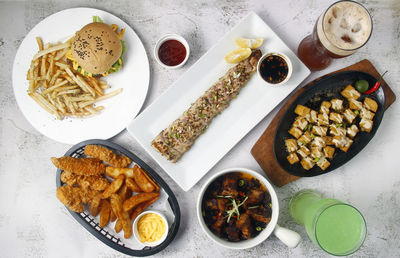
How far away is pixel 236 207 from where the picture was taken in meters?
2.12

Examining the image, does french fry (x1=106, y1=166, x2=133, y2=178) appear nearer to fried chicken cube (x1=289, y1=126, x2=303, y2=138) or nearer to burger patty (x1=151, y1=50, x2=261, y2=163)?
burger patty (x1=151, y1=50, x2=261, y2=163)

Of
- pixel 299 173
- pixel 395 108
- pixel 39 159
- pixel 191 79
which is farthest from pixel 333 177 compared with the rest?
pixel 39 159

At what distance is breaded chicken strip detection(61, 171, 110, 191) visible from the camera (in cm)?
243

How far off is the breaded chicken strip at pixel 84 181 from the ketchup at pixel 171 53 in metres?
1.19

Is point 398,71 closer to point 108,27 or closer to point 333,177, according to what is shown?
point 333,177

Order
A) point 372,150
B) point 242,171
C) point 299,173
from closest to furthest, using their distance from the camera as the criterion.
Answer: point 242,171 < point 299,173 < point 372,150

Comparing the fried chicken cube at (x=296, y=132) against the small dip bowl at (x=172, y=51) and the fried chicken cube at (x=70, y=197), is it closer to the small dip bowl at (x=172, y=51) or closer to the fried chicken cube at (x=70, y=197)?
the small dip bowl at (x=172, y=51)

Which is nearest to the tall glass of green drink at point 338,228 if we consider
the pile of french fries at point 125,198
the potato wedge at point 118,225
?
the pile of french fries at point 125,198

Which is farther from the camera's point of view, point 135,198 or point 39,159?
point 39,159

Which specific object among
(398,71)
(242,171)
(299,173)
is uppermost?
(242,171)

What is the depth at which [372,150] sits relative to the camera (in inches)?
96.8

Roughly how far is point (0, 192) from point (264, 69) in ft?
8.76

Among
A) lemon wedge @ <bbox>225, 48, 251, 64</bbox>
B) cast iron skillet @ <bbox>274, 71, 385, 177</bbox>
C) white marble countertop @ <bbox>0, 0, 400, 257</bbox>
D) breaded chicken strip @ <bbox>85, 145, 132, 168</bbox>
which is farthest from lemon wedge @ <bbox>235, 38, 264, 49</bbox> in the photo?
breaded chicken strip @ <bbox>85, 145, 132, 168</bbox>

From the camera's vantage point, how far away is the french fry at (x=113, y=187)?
240cm
